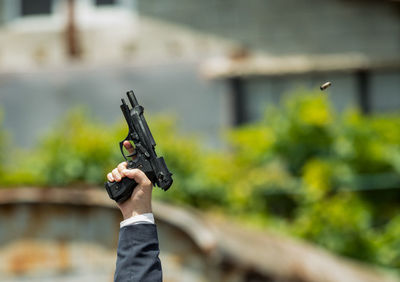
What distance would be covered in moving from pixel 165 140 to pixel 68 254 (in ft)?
11.4

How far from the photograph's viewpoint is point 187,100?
1395 cm

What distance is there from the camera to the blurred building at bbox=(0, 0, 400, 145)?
13.8m

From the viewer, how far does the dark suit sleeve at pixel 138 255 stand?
11.0 ft

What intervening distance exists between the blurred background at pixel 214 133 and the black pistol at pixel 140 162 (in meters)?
4.34

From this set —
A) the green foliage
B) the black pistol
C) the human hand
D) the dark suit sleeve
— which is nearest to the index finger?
the black pistol

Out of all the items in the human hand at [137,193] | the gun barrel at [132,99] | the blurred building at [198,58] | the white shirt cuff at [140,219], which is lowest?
the blurred building at [198,58]

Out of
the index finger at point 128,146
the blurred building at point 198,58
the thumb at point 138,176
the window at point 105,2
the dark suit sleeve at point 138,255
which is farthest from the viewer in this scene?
the window at point 105,2

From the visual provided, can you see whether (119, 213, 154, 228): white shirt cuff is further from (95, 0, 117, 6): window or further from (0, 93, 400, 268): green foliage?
(95, 0, 117, 6): window

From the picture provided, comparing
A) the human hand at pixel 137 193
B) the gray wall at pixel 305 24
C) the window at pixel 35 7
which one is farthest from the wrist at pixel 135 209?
the window at pixel 35 7

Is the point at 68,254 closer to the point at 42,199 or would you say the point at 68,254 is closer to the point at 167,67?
the point at 42,199

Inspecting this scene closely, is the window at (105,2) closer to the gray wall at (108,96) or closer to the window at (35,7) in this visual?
the window at (35,7)

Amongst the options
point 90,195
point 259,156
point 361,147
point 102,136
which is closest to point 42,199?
point 90,195

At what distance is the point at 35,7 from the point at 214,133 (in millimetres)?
4936

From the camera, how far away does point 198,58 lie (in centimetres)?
1401
